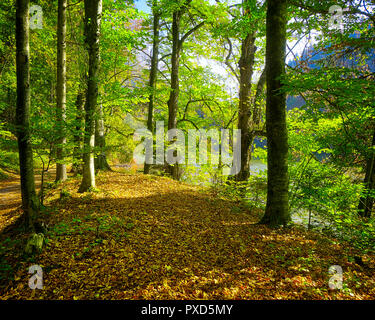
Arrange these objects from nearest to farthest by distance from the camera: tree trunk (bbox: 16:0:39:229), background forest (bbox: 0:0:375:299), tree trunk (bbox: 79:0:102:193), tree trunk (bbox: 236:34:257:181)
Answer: background forest (bbox: 0:0:375:299) < tree trunk (bbox: 16:0:39:229) < tree trunk (bbox: 79:0:102:193) < tree trunk (bbox: 236:34:257:181)

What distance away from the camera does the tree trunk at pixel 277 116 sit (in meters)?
4.54

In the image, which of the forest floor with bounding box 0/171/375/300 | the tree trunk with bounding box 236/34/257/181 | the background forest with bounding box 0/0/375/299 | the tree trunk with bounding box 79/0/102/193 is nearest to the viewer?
the forest floor with bounding box 0/171/375/300

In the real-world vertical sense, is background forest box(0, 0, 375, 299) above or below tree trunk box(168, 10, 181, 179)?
below

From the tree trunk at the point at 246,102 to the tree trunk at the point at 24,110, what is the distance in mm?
7233

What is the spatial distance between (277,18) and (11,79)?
11.2 metres

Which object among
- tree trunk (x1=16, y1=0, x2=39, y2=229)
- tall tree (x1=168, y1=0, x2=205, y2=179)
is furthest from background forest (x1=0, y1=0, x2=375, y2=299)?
tall tree (x1=168, y1=0, x2=205, y2=179)

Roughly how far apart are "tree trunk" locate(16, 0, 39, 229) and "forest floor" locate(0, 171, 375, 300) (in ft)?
2.28

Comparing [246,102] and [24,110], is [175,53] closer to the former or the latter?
[246,102]

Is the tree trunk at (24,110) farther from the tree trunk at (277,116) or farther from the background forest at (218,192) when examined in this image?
the tree trunk at (277,116)

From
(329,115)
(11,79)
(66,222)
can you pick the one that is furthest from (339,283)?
(11,79)

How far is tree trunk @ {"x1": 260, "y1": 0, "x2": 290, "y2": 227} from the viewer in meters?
4.54

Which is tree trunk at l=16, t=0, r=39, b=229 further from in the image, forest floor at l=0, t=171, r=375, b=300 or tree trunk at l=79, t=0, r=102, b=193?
tree trunk at l=79, t=0, r=102, b=193

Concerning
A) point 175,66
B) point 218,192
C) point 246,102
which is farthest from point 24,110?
point 175,66

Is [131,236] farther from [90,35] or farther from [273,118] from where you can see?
[90,35]
